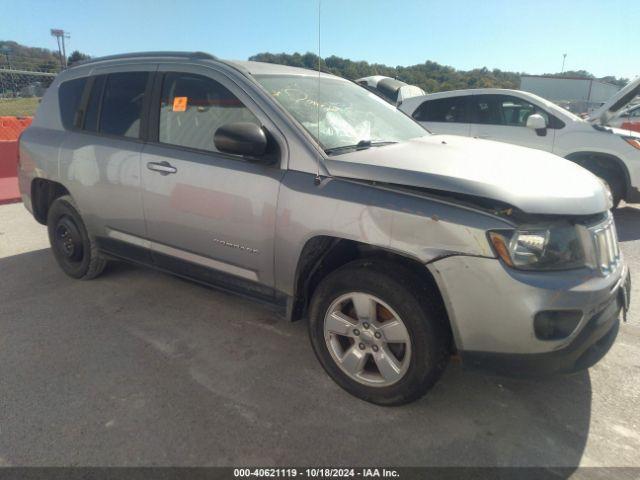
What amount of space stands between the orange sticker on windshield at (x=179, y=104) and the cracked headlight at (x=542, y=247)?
2248mm

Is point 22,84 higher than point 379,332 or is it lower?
higher

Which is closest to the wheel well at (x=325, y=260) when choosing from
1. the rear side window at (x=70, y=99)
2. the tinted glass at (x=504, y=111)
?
the rear side window at (x=70, y=99)

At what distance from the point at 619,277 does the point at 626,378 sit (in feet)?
2.76

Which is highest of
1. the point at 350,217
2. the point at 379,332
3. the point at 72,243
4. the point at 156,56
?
the point at 156,56

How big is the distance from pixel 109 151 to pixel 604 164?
253 inches

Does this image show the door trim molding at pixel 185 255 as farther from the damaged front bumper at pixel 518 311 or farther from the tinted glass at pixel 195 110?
the damaged front bumper at pixel 518 311

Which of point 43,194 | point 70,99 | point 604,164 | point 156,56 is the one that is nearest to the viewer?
point 156,56

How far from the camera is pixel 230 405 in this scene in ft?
8.36

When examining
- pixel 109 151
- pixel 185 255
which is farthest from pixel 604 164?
pixel 109 151

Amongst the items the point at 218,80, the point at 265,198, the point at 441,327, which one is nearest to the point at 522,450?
the point at 441,327

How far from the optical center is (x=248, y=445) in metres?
2.26

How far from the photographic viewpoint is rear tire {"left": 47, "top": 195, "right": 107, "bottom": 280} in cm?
400

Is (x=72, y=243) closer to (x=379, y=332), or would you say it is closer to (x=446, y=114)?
(x=379, y=332)

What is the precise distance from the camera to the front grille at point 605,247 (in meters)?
2.26
